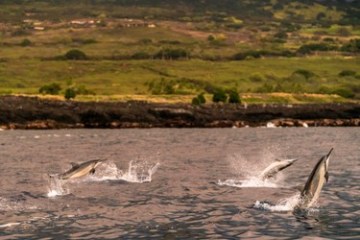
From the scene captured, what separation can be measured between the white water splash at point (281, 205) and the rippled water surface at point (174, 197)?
5 cm

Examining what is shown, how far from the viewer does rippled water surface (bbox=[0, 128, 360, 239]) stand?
99.5 ft

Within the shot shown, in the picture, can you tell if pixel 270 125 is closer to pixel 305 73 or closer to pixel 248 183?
pixel 305 73

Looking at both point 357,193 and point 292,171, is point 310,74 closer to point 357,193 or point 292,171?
point 292,171

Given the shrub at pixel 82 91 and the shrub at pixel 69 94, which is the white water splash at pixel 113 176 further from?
the shrub at pixel 82 91

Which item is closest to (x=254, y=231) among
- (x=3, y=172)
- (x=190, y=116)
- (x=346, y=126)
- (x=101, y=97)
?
(x=3, y=172)

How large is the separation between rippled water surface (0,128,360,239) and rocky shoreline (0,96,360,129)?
48.4 meters

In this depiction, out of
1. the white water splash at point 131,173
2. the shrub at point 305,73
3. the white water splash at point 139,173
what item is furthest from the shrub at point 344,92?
the white water splash at point 139,173

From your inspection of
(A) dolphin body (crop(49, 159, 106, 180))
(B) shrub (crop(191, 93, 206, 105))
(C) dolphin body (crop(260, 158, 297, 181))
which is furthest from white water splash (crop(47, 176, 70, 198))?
(B) shrub (crop(191, 93, 206, 105))

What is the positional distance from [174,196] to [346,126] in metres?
97.4

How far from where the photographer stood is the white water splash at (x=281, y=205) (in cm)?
3484

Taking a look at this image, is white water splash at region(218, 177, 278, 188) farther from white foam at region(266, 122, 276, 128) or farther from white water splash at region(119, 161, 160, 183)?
white foam at region(266, 122, 276, 128)

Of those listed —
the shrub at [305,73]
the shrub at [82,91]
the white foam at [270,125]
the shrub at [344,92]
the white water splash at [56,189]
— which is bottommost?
the shrub at [344,92]

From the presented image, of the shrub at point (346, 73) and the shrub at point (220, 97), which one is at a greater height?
the shrub at point (220, 97)

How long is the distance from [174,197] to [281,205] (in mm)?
6226
